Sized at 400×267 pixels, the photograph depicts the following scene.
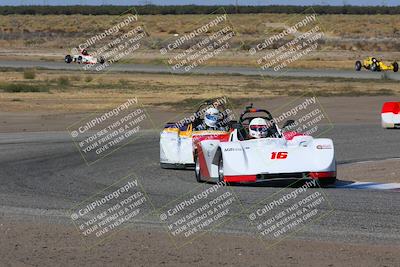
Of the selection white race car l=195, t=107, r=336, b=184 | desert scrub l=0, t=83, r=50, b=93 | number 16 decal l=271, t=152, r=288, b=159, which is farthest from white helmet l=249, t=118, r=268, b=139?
desert scrub l=0, t=83, r=50, b=93

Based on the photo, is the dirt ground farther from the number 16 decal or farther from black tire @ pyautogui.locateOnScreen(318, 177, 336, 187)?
black tire @ pyautogui.locateOnScreen(318, 177, 336, 187)

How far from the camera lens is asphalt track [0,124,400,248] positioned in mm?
12492

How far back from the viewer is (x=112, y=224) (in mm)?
12805

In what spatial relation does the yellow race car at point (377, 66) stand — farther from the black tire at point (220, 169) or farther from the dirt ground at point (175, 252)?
the dirt ground at point (175, 252)

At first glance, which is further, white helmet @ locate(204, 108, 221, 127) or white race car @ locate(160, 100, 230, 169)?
white helmet @ locate(204, 108, 221, 127)

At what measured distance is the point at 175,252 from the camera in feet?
36.3

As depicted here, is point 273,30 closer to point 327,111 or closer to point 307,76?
point 307,76

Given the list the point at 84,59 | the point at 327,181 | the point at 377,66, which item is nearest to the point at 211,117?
the point at 327,181

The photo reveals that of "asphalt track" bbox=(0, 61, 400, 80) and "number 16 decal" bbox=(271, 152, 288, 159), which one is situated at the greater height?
"number 16 decal" bbox=(271, 152, 288, 159)

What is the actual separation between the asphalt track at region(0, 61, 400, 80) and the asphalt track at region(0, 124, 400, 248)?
93.6ft

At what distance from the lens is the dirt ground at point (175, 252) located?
412 inches

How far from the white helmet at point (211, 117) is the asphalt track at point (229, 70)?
35.0 m

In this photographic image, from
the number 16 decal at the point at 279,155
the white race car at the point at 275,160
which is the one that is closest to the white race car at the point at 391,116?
the white race car at the point at 275,160

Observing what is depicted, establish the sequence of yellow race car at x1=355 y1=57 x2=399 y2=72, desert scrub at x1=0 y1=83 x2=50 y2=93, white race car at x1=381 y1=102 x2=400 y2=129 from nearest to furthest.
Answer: white race car at x1=381 y1=102 x2=400 y2=129 → desert scrub at x1=0 y1=83 x2=50 y2=93 → yellow race car at x1=355 y1=57 x2=399 y2=72
